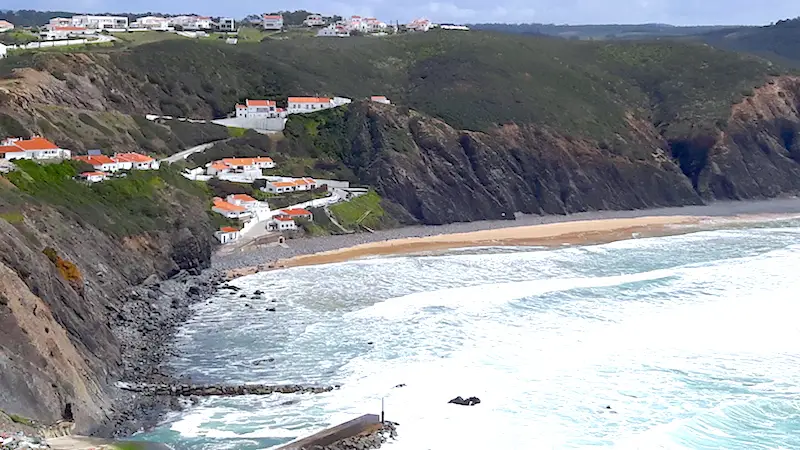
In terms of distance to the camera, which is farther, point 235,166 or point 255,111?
point 255,111

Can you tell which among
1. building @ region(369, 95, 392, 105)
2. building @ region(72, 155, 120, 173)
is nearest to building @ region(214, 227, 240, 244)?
building @ region(72, 155, 120, 173)

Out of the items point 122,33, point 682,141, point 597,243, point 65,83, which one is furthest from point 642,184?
point 122,33

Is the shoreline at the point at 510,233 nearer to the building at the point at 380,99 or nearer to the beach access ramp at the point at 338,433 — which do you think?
the building at the point at 380,99

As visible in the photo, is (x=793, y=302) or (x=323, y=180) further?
(x=323, y=180)

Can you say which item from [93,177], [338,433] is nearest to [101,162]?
[93,177]

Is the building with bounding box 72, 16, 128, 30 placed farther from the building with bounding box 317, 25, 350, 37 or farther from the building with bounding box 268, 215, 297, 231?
the building with bounding box 268, 215, 297, 231

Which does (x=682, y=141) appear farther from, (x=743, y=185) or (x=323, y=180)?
(x=323, y=180)

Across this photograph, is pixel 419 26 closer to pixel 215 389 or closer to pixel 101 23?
pixel 101 23
